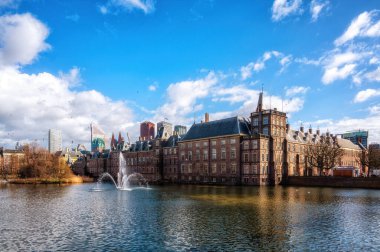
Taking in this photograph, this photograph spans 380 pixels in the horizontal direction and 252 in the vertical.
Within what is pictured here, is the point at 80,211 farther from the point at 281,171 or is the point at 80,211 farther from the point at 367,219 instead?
the point at 281,171

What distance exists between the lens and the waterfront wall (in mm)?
80625

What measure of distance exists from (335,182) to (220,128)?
36.7 m

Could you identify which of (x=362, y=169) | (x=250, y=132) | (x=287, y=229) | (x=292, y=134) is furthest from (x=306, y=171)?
(x=287, y=229)

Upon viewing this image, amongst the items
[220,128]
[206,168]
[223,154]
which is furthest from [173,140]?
[223,154]

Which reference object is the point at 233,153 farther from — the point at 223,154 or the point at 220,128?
the point at 220,128

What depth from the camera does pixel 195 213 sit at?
128 ft

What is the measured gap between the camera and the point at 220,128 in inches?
4109

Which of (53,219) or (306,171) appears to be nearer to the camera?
(53,219)

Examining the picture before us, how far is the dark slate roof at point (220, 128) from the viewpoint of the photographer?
326 feet

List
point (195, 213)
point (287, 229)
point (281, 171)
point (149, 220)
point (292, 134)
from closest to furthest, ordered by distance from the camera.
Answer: point (287, 229)
point (149, 220)
point (195, 213)
point (281, 171)
point (292, 134)

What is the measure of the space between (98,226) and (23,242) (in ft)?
24.2

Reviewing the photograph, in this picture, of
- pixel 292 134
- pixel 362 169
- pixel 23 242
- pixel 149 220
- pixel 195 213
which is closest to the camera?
pixel 23 242

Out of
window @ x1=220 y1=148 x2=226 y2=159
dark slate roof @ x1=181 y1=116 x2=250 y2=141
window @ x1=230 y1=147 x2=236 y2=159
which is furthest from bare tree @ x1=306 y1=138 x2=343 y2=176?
window @ x1=220 y1=148 x2=226 y2=159

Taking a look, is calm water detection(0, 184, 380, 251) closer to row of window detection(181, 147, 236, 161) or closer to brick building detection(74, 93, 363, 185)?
brick building detection(74, 93, 363, 185)
